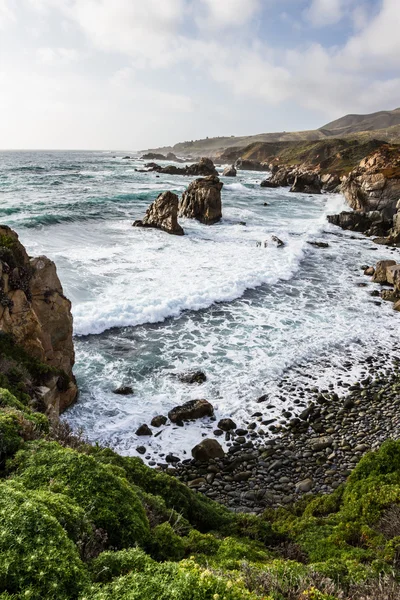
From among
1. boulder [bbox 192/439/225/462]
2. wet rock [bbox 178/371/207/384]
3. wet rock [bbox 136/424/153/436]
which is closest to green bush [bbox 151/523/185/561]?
boulder [bbox 192/439/225/462]

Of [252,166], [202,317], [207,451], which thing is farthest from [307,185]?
[207,451]

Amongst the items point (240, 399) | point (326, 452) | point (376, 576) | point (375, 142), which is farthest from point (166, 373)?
point (375, 142)

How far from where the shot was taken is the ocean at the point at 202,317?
465 inches

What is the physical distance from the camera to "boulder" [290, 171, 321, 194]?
70688 mm

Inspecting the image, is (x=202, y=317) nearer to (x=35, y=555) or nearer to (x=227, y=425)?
(x=227, y=425)

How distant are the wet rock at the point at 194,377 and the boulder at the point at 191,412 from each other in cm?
151

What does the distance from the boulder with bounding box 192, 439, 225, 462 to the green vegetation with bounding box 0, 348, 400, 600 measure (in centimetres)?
279

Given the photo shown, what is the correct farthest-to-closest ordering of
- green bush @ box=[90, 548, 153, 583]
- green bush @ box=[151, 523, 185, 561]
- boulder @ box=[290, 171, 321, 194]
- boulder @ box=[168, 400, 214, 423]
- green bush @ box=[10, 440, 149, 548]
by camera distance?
boulder @ box=[290, 171, 321, 194], boulder @ box=[168, 400, 214, 423], green bush @ box=[151, 523, 185, 561], green bush @ box=[10, 440, 149, 548], green bush @ box=[90, 548, 153, 583]

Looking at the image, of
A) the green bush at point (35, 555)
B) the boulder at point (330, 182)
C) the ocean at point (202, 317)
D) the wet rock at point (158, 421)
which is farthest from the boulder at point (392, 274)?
the boulder at point (330, 182)

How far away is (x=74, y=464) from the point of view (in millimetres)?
4551

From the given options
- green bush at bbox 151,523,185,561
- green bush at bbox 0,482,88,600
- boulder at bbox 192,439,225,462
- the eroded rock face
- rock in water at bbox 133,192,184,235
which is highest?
the eroded rock face

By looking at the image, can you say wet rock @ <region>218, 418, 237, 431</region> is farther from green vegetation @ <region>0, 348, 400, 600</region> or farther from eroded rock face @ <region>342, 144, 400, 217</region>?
eroded rock face @ <region>342, 144, 400, 217</region>

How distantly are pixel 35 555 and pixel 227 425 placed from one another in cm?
838

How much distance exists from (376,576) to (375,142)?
102m
